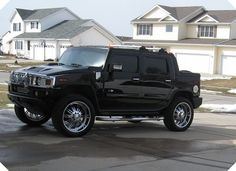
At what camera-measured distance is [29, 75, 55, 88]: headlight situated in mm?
9043

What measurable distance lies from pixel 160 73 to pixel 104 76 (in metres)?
1.75

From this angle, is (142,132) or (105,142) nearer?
(105,142)

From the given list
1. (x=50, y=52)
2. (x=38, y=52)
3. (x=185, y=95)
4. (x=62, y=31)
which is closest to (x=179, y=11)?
(x=62, y=31)

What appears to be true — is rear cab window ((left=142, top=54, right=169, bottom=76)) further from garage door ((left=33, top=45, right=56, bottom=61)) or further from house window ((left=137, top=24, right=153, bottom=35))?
garage door ((left=33, top=45, right=56, bottom=61))

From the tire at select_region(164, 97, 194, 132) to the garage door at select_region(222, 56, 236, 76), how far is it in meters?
40.6

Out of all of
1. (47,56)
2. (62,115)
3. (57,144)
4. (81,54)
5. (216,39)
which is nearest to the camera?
(57,144)

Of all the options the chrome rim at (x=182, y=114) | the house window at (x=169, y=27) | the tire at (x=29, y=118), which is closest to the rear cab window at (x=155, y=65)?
the chrome rim at (x=182, y=114)

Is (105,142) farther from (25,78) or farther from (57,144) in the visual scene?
(25,78)

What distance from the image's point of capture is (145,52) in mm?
10844

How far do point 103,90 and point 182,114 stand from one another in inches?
97.1

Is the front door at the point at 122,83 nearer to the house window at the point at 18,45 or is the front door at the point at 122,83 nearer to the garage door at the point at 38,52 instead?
the garage door at the point at 38,52

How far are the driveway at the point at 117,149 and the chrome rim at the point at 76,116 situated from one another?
10.4 inches

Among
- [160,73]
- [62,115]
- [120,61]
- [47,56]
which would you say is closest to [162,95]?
[160,73]

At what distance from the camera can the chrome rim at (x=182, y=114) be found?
444 inches
